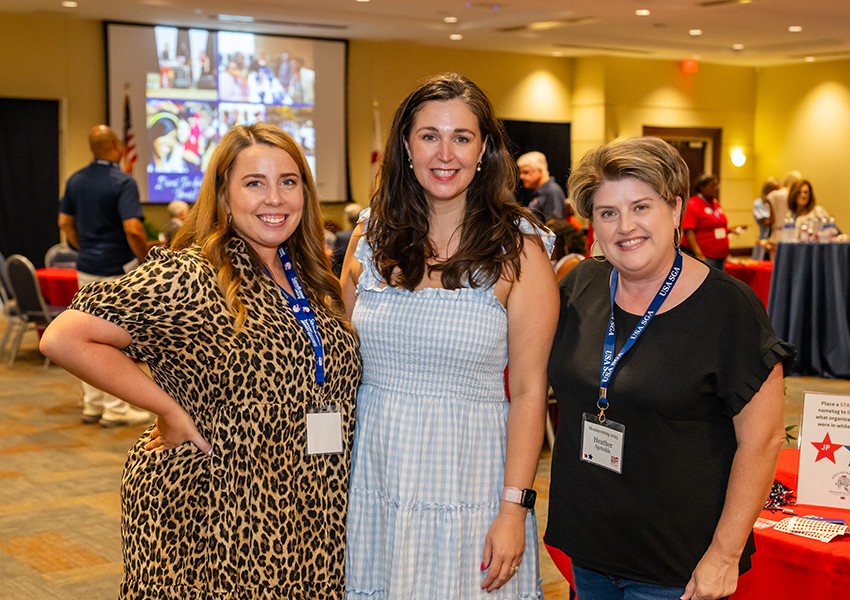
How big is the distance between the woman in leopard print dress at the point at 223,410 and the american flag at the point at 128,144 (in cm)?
944

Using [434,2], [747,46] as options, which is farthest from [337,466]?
[747,46]

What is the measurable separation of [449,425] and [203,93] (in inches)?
437

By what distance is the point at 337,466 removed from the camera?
196 cm

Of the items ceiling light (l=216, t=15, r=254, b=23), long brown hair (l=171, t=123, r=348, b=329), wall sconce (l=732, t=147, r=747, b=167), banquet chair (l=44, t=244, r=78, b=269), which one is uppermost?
ceiling light (l=216, t=15, r=254, b=23)

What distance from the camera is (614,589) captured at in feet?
5.90

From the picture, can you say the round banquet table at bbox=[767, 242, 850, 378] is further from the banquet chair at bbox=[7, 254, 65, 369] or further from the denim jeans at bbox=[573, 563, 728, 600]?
the banquet chair at bbox=[7, 254, 65, 369]

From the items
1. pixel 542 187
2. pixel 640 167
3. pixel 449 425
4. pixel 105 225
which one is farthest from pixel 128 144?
pixel 640 167

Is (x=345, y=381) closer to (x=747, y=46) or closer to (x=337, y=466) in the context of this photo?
(x=337, y=466)

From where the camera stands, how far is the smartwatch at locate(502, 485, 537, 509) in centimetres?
187

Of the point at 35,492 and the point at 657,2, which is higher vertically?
the point at 657,2

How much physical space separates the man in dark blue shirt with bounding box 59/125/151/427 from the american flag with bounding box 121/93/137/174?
15.8 ft

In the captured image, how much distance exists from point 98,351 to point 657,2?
10176 millimetres

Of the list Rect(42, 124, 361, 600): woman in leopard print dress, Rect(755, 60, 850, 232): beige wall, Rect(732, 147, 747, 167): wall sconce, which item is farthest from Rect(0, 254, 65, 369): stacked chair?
Rect(755, 60, 850, 232): beige wall

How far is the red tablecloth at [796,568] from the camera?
1874 mm
